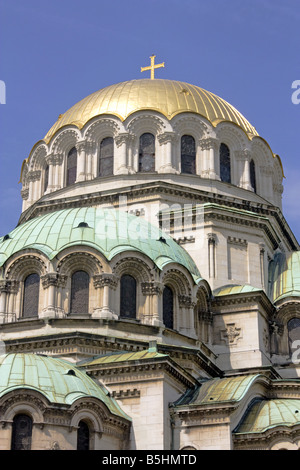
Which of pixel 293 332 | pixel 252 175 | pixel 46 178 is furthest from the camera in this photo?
pixel 46 178

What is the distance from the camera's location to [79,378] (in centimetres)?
2848

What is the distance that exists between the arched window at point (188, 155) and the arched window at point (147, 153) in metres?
1.31

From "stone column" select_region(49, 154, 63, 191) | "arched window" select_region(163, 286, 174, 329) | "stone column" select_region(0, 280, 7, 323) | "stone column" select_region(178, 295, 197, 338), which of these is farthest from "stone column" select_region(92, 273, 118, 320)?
"stone column" select_region(49, 154, 63, 191)

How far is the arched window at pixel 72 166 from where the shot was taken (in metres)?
41.9

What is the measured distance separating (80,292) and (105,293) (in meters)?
1.01

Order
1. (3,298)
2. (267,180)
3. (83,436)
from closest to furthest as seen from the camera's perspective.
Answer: (83,436) < (3,298) < (267,180)

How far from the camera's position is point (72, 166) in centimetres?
4209

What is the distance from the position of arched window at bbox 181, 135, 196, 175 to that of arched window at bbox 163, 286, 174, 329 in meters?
8.46

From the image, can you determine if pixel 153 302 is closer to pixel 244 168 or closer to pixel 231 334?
pixel 231 334

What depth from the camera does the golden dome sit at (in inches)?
1649

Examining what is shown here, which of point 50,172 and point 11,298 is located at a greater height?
point 50,172

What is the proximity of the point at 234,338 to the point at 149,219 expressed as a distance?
650 cm

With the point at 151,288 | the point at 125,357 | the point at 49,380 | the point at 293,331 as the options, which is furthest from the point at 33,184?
the point at 49,380

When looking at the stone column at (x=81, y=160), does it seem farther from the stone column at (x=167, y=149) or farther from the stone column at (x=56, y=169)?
the stone column at (x=167, y=149)
